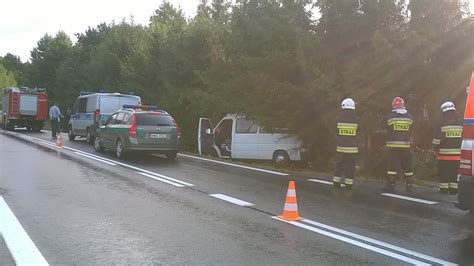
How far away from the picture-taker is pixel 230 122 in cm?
1797

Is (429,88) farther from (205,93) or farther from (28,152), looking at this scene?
(28,152)

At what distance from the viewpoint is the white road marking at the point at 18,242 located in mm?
5238

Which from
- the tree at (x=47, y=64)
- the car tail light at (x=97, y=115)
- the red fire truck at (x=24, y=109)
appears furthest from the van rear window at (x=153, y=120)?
the tree at (x=47, y=64)

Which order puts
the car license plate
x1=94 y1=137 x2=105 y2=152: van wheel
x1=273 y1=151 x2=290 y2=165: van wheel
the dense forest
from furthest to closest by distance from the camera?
x1=94 y1=137 x2=105 y2=152: van wheel < x1=273 y1=151 x2=290 y2=165: van wheel < the car license plate < the dense forest

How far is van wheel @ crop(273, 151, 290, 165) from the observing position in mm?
16500

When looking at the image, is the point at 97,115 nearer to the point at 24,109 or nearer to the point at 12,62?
the point at 24,109

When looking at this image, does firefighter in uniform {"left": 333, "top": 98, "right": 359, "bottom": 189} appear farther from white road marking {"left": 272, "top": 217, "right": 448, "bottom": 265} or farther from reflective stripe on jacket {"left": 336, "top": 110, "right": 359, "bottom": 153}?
white road marking {"left": 272, "top": 217, "right": 448, "bottom": 265}

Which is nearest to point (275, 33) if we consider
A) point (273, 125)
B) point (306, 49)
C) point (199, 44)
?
point (306, 49)

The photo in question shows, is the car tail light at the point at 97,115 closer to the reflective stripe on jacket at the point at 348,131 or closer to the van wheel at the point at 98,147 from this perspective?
the van wheel at the point at 98,147

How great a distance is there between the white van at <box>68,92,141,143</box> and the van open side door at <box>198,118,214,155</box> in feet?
14.5

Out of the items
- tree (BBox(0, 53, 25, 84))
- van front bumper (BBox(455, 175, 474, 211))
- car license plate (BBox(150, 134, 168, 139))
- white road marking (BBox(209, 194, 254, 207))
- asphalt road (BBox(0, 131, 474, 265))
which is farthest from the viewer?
tree (BBox(0, 53, 25, 84))

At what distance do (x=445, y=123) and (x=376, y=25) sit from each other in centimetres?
494

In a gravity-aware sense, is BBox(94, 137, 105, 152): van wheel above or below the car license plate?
below

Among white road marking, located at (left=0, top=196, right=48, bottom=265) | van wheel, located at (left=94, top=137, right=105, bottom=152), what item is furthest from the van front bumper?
van wheel, located at (left=94, top=137, right=105, bottom=152)
